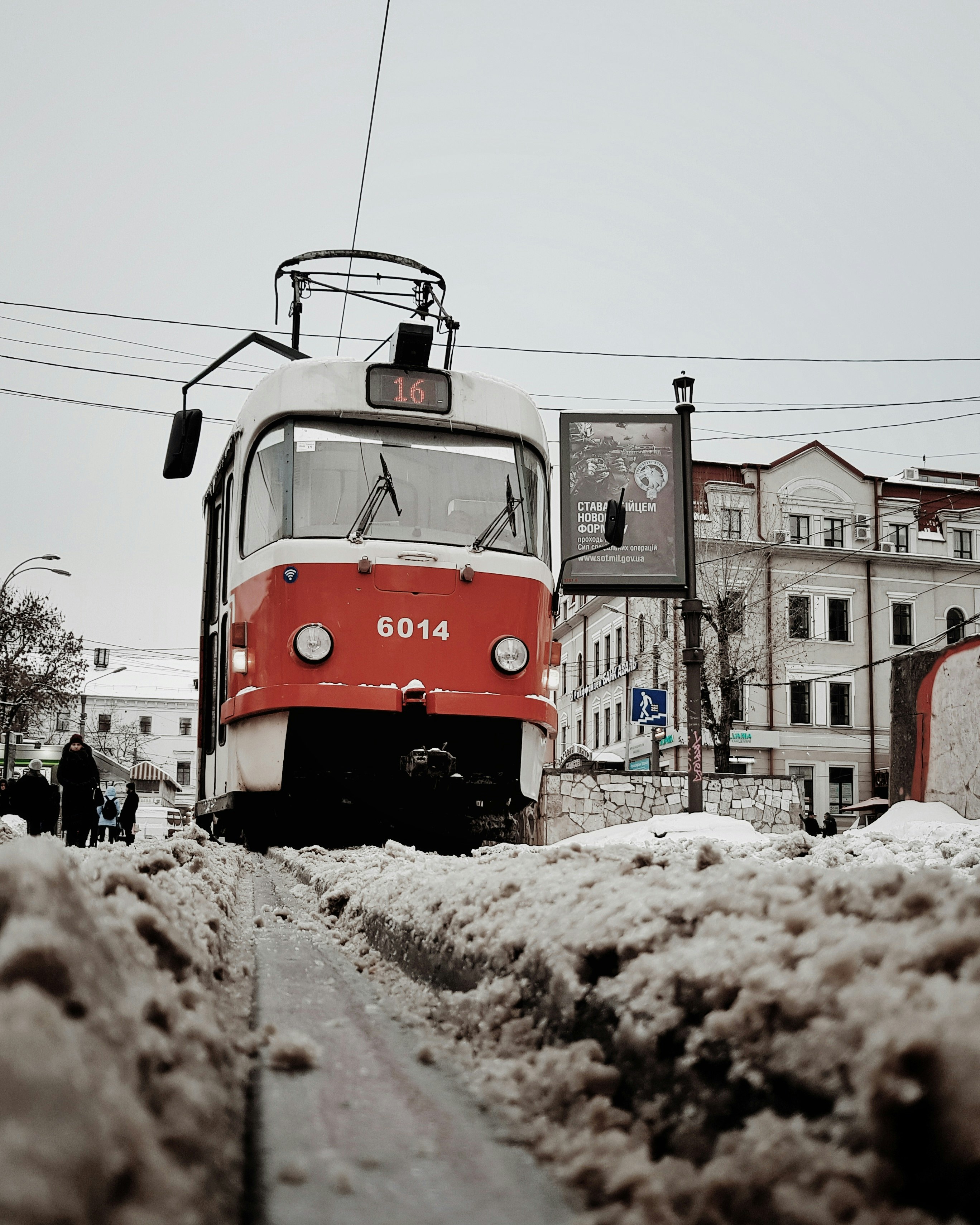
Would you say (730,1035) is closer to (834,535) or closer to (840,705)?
(840,705)

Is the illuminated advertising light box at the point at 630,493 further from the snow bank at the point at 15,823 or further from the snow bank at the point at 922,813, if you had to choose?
the snow bank at the point at 15,823

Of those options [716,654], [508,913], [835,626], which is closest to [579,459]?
[508,913]

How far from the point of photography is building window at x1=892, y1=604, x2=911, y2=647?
4456 cm

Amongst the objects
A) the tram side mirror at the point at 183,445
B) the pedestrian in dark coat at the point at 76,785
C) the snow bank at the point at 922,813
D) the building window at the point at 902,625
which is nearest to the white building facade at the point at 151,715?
the building window at the point at 902,625

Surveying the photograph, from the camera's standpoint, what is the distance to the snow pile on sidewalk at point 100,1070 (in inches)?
30.5

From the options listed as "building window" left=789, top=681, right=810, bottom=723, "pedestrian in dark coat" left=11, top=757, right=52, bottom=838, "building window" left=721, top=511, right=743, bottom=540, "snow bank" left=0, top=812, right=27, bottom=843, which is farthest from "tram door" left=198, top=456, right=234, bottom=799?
"building window" left=789, top=681, right=810, bottom=723

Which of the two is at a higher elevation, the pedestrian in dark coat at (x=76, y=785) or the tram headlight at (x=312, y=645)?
the tram headlight at (x=312, y=645)

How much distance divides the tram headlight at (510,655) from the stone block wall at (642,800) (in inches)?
682

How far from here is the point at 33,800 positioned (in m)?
15.0

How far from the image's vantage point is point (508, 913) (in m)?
2.15

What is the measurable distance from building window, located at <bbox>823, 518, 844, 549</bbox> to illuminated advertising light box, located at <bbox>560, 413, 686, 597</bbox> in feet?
91.5

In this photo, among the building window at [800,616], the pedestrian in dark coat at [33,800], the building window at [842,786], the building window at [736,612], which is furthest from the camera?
the building window at [800,616]

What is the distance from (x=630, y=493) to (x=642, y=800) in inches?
405

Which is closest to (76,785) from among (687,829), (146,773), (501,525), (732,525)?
(501,525)
